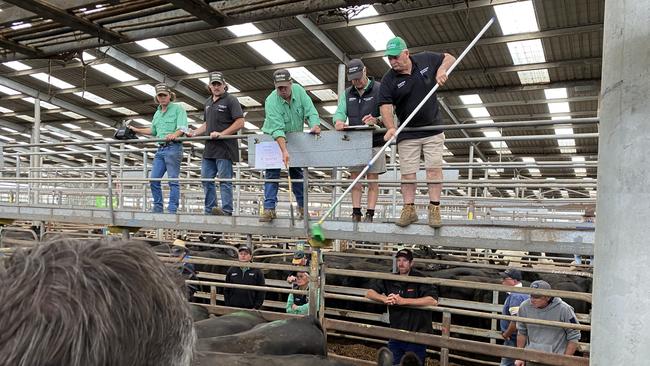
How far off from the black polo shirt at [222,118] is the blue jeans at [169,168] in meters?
0.49

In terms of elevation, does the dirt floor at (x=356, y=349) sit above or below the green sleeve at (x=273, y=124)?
below

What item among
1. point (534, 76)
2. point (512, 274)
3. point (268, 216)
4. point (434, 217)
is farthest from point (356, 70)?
point (534, 76)

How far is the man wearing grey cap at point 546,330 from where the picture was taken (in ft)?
15.5

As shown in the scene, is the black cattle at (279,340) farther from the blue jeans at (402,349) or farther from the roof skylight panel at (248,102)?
the roof skylight panel at (248,102)

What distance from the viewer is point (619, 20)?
146 cm

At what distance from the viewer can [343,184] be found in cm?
577

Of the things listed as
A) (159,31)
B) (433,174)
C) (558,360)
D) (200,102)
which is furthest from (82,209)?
(200,102)

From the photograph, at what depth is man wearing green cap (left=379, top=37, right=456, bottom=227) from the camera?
4.35m

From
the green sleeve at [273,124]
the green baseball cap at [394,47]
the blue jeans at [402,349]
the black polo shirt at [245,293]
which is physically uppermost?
the green baseball cap at [394,47]

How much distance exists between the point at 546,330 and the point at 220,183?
3.90m

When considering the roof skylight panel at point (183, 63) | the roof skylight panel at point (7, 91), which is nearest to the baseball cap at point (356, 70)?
the roof skylight panel at point (183, 63)

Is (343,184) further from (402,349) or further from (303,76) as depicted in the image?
(303,76)

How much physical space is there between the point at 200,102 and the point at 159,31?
1169 centimetres

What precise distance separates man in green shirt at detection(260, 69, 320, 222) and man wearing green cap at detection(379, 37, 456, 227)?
82 centimetres
